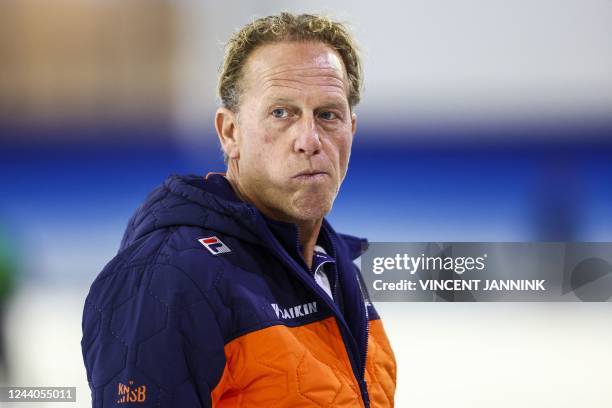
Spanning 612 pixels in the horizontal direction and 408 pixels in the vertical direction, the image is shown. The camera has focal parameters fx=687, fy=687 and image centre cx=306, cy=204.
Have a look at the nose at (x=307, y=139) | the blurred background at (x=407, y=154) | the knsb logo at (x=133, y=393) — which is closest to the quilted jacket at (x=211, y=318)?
the knsb logo at (x=133, y=393)

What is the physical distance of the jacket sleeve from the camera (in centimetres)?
94

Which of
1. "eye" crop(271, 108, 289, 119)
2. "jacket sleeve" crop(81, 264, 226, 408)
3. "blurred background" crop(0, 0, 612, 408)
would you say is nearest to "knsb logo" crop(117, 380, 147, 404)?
"jacket sleeve" crop(81, 264, 226, 408)

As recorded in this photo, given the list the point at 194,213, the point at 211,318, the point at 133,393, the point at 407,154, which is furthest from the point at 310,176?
the point at 407,154

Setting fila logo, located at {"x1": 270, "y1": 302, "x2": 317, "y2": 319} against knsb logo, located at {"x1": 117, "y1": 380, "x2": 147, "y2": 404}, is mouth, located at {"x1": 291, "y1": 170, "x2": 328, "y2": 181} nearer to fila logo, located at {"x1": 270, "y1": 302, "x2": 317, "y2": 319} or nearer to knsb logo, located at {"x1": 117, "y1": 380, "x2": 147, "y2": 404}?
fila logo, located at {"x1": 270, "y1": 302, "x2": 317, "y2": 319}

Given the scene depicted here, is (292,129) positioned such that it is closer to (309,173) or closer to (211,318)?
(309,173)

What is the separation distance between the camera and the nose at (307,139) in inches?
46.8

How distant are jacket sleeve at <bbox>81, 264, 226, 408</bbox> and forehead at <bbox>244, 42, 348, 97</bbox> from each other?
0.41 metres

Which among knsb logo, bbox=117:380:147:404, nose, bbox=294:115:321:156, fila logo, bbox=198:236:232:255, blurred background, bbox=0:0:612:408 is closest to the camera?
knsb logo, bbox=117:380:147:404

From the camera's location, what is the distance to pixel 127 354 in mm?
940

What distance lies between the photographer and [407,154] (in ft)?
8.18

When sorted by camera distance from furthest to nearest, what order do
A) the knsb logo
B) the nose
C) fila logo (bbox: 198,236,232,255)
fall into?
the nose → fila logo (bbox: 198,236,232,255) → the knsb logo

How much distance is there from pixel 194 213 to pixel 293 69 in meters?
0.32

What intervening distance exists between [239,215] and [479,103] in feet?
5.18

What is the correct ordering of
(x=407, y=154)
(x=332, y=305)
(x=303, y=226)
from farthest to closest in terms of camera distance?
(x=407, y=154)
(x=303, y=226)
(x=332, y=305)
